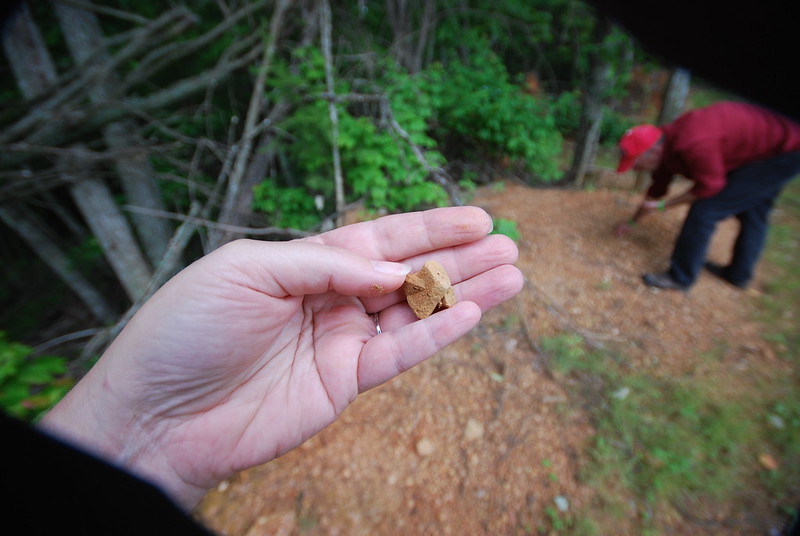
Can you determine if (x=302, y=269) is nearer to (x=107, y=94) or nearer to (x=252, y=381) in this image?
(x=252, y=381)

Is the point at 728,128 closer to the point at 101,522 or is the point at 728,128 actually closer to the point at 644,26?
the point at 644,26

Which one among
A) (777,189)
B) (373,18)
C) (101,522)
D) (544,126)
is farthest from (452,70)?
(101,522)

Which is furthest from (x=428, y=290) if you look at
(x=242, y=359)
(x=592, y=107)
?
(x=592, y=107)

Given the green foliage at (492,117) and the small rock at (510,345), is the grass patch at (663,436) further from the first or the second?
the green foliage at (492,117)

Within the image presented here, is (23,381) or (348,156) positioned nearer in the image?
(23,381)

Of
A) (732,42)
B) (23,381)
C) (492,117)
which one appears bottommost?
(23,381)

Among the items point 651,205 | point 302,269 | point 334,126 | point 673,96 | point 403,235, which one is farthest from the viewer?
point 673,96

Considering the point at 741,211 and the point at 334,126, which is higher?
the point at 334,126

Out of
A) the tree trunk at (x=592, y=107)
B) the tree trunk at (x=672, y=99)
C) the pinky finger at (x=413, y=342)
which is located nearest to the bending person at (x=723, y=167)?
the tree trunk at (x=672, y=99)
